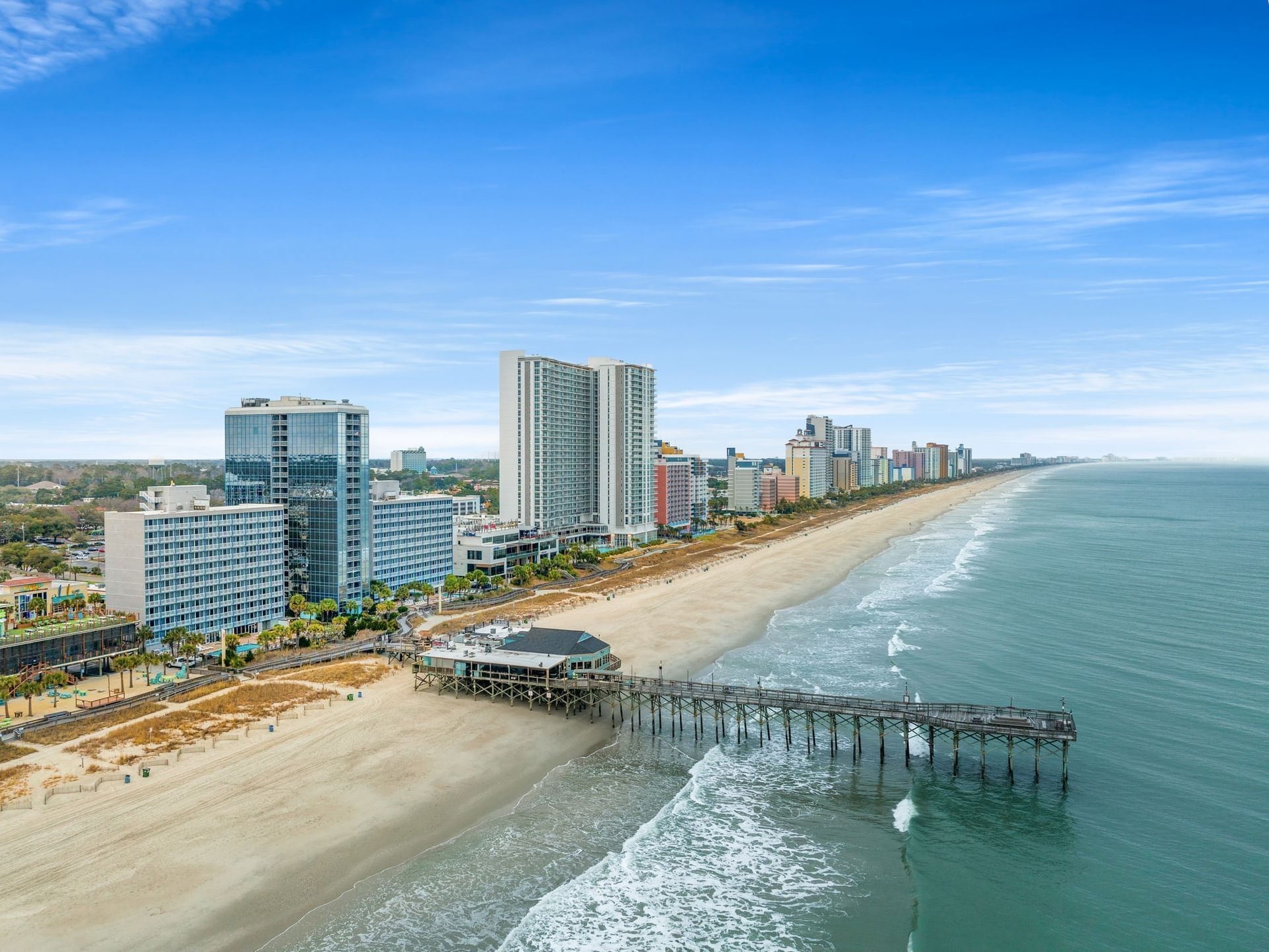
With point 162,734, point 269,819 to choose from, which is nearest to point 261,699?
point 162,734

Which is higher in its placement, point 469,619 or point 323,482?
point 323,482

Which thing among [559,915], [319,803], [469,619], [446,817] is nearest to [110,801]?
[319,803]

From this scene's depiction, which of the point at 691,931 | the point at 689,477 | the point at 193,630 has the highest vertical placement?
the point at 689,477

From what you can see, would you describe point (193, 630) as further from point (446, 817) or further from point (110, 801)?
point (446, 817)

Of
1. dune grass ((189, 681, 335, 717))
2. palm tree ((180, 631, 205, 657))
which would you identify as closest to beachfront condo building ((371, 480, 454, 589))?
palm tree ((180, 631, 205, 657))

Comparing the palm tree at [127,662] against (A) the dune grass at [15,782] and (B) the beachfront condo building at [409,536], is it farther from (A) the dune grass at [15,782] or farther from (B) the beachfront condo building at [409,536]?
(B) the beachfront condo building at [409,536]

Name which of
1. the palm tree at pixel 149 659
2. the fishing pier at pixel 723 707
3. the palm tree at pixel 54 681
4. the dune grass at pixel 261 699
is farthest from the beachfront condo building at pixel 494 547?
the palm tree at pixel 54 681
